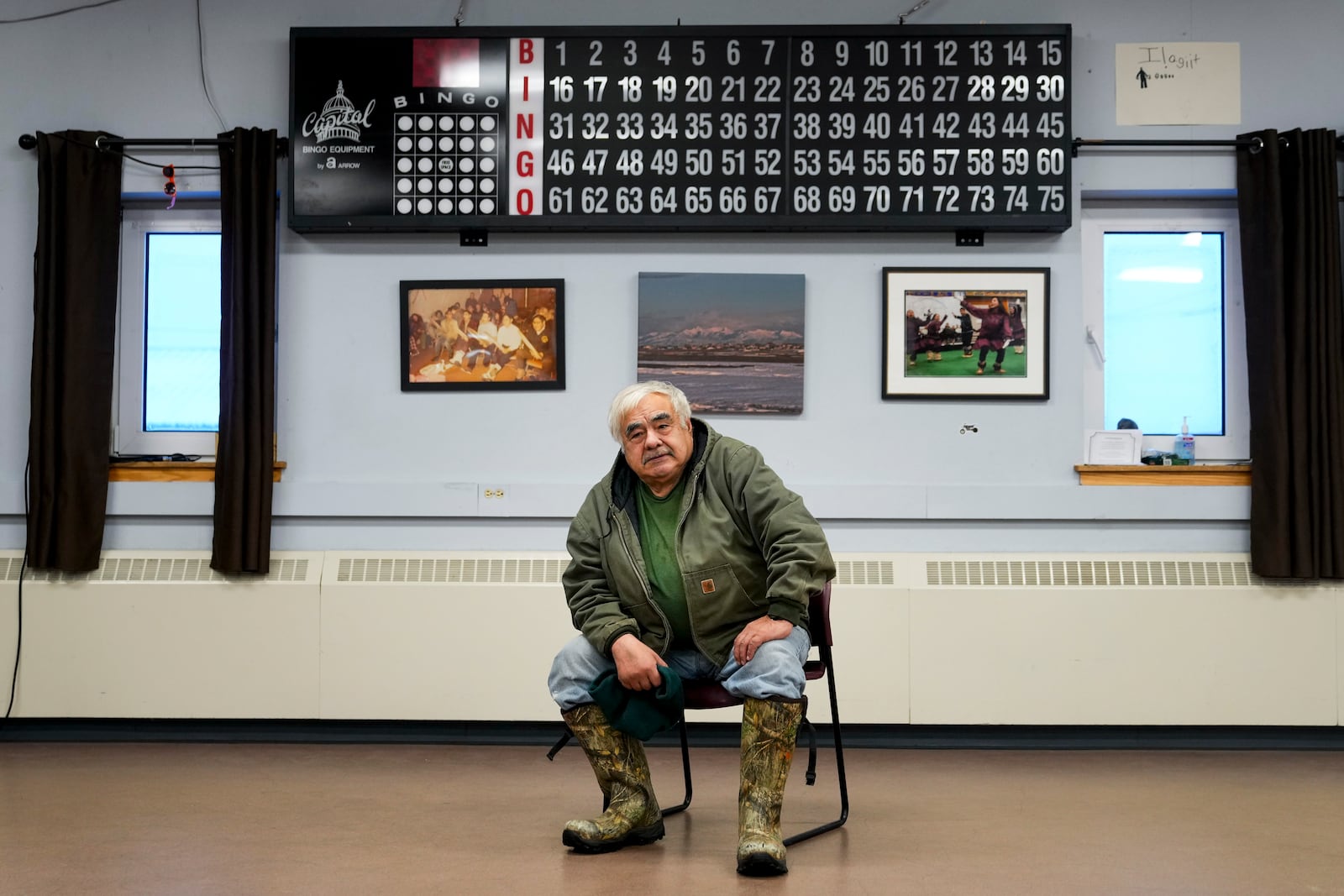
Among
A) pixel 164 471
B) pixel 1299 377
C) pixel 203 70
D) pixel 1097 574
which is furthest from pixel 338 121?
pixel 1299 377

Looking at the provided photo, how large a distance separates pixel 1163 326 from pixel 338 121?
9.58ft

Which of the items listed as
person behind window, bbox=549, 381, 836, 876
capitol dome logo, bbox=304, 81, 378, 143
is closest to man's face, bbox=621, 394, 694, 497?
person behind window, bbox=549, 381, 836, 876

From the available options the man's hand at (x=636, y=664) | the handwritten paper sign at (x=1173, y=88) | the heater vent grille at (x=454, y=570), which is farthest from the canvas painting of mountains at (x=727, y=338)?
the man's hand at (x=636, y=664)

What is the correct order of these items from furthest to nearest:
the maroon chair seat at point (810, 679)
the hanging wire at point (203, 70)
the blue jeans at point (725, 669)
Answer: the hanging wire at point (203, 70) < the maroon chair seat at point (810, 679) < the blue jeans at point (725, 669)

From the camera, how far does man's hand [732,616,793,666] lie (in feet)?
8.10

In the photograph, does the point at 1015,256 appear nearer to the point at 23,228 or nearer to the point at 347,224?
the point at 347,224

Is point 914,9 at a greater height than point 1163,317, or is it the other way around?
point 914,9

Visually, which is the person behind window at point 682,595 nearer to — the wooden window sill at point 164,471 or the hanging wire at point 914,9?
the wooden window sill at point 164,471

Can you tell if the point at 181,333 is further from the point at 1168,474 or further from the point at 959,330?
the point at 1168,474

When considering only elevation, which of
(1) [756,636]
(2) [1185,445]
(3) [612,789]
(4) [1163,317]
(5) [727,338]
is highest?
(4) [1163,317]

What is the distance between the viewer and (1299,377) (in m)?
3.73

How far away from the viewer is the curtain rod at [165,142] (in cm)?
391

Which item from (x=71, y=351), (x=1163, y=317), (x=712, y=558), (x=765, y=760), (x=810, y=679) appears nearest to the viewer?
(x=765, y=760)

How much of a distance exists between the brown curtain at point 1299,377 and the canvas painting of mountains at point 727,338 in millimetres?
1512
